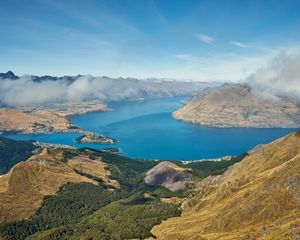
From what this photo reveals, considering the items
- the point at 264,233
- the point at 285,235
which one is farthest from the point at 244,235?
the point at 285,235

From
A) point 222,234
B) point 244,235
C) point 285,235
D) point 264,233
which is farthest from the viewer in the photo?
point 222,234

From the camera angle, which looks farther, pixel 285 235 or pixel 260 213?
pixel 260 213

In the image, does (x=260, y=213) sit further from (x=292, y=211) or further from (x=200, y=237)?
(x=200, y=237)

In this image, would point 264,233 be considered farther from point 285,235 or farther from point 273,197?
point 273,197

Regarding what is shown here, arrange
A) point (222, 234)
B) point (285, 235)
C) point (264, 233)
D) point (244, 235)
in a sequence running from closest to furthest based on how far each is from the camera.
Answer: point (285, 235)
point (264, 233)
point (244, 235)
point (222, 234)

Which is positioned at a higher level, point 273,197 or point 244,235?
point 273,197

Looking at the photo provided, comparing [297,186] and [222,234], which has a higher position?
[297,186]

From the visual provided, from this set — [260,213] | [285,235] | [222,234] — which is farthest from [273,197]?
[285,235]

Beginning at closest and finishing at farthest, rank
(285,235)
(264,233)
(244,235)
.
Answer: (285,235) < (264,233) < (244,235)

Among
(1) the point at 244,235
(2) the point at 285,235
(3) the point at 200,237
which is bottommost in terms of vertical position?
(3) the point at 200,237
